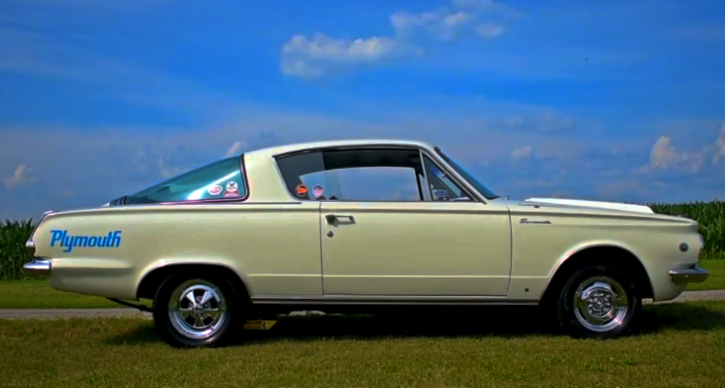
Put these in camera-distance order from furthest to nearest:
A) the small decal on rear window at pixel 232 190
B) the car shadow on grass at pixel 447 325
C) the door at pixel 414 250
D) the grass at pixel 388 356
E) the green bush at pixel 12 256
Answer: the green bush at pixel 12 256 < the car shadow on grass at pixel 447 325 < the small decal on rear window at pixel 232 190 < the door at pixel 414 250 < the grass at pixel 388 356

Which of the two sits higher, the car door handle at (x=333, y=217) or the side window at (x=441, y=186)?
the side window at (x=441, y=186)

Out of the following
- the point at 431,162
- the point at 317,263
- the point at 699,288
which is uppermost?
the point at 431,162

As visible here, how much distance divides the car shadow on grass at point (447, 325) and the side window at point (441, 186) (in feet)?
3.43

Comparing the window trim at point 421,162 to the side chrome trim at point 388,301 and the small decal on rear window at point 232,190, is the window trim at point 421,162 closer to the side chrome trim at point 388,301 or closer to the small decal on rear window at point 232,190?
the small decal on rear window at point 232,190

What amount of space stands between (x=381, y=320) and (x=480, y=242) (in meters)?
2.18

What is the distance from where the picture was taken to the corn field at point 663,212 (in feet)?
74.1

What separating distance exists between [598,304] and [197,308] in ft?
11.7

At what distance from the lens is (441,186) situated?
306 inches

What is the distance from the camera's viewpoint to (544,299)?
25.2ft

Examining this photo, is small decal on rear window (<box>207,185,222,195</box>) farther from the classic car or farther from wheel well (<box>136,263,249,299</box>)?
wheel well (<box>136,263,249,299</box>)

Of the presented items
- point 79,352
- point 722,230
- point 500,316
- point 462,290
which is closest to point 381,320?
point 500,316

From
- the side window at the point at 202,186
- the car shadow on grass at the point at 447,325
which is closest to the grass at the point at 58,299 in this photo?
the car shadow on grass at the point at 447,325

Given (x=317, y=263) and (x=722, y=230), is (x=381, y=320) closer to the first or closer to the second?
(x=317, y=263)

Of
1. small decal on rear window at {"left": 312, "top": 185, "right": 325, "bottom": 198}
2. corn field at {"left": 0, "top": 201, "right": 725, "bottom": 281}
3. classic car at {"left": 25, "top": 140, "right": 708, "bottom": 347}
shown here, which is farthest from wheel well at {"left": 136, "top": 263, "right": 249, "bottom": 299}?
corn field at {"left": 0, "top": 201, "right": 725, "bottom": 281}
